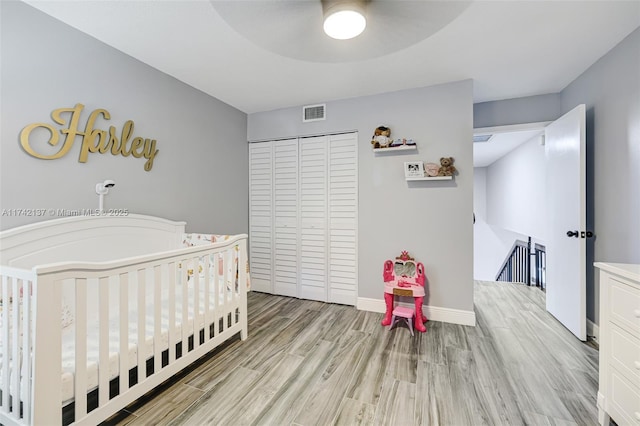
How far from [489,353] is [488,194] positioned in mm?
5528

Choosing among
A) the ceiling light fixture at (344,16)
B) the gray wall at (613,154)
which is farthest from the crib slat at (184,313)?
the gray wall at (613,154)

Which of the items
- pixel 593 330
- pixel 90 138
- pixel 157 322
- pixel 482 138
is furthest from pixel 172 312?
pixel 482 138

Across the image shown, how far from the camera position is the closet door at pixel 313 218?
10.4 feet

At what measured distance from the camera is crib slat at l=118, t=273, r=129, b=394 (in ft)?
4.54

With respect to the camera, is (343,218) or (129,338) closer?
(129,338)

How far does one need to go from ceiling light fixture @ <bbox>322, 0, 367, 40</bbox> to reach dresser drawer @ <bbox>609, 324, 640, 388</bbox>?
6.17ft

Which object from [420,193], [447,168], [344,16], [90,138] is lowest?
[420,193]

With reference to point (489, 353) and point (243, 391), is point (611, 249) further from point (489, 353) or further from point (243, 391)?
point (243, 391)

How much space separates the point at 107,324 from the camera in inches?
52.0

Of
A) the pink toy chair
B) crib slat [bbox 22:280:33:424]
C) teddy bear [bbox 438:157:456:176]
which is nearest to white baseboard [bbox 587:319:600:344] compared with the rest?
the pink toy chair

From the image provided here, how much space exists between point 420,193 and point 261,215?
1.91 metres

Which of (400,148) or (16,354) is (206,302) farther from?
(400,148)

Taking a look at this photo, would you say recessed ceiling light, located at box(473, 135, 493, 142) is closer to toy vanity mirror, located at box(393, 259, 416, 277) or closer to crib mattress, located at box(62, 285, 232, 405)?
toy vanity mirror, located at box(393, 259, 416, 277)

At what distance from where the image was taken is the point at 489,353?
2.06m
